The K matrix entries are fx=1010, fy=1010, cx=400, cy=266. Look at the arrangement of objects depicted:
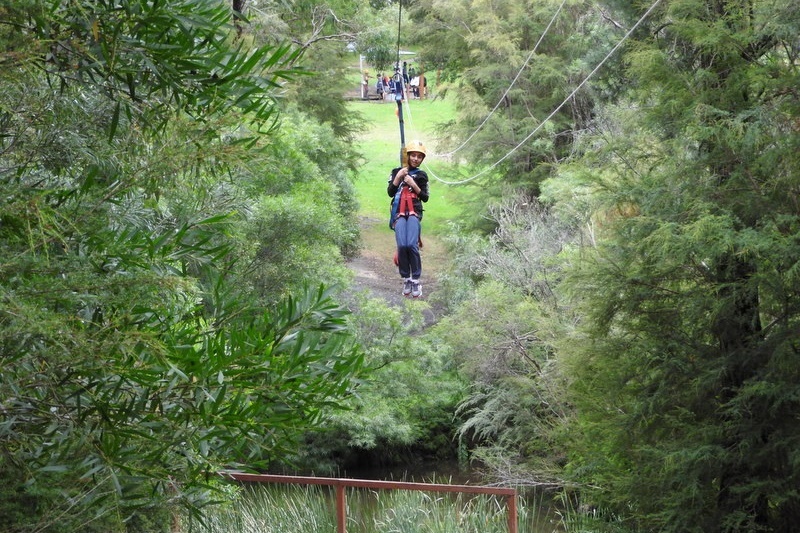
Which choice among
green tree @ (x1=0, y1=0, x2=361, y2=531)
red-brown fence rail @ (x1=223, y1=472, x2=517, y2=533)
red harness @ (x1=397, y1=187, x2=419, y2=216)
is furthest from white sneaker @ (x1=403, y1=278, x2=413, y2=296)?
green tree @ (x1=0, y1=0, x2=361, y2=531)

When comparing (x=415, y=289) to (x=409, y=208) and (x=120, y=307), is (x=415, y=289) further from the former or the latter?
(x=120, y=307)

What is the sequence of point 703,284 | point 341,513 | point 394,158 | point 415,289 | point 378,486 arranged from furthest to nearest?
point 394,158, point 415,289, point 703,284, point 341,513, point 378,486

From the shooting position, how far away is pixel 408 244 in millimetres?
13844

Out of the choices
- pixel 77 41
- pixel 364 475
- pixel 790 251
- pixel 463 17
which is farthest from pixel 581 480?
pixel 463 17

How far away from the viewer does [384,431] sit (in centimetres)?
2031

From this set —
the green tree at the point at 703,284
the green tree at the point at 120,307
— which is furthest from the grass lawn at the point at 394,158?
the green tree at the point at 120,307

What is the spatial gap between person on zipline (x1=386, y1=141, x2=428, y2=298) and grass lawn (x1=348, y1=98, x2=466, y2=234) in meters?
17.1

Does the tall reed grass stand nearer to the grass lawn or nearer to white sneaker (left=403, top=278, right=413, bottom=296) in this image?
white sneaker (left=403, top=278, right=413, bottom=296)

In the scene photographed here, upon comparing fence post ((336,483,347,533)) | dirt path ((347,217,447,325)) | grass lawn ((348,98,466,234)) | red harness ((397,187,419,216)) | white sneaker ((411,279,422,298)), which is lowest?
fence post ((336,483,347,533))

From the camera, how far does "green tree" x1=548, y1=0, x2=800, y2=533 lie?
10.7m

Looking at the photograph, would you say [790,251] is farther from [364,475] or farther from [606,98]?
[606,98]

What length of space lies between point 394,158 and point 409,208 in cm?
3509

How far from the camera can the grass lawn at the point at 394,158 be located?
3663cm

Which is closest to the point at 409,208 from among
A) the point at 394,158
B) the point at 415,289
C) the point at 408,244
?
the point at 408,244
